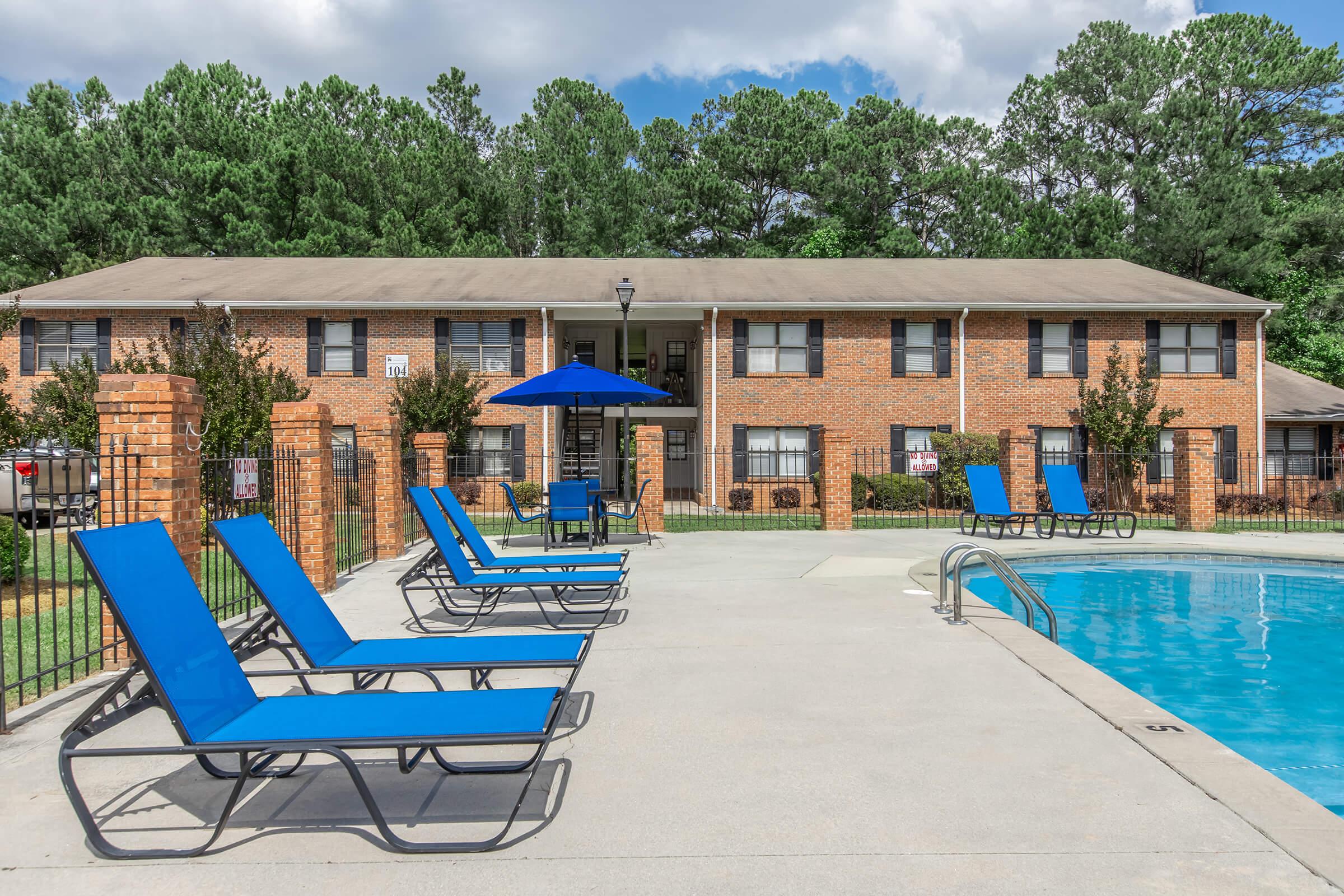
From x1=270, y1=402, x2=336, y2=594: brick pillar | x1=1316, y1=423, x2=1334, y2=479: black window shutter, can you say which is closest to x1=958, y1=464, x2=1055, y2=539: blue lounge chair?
x1=270, y1=402, x2=336, y2=594: brick pillar

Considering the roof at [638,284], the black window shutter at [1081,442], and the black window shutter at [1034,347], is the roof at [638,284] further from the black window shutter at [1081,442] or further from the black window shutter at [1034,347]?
the black window shutter at [1081,442]

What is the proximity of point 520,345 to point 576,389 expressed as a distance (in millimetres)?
12147

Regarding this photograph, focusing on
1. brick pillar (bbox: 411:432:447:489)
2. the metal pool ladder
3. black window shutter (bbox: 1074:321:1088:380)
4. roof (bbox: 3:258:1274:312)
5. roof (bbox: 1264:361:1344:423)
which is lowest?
the metal pool ladder

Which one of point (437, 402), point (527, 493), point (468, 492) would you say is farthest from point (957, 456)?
point (437, 402)

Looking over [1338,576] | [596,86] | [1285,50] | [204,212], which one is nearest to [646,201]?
[596,86]

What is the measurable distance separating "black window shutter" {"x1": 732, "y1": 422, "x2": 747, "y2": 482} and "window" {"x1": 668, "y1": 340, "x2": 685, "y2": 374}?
586 cm

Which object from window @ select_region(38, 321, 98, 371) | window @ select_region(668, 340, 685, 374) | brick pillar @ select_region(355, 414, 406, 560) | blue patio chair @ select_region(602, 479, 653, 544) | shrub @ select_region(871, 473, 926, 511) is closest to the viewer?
brick pillar @ select_region(355, 414, 406, 560)

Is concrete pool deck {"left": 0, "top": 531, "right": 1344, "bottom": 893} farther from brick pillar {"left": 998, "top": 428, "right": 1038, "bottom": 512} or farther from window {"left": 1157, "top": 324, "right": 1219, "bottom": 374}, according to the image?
window {"left": 1157, "top": 324, "right": 1219, "bottom": 374}

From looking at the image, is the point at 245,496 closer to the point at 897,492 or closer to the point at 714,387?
the point at 897,492

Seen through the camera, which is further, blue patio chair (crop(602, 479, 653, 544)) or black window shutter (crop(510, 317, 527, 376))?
black window shutter (crop(510, 317, 527, 376))

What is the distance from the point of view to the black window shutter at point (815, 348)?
23703mm

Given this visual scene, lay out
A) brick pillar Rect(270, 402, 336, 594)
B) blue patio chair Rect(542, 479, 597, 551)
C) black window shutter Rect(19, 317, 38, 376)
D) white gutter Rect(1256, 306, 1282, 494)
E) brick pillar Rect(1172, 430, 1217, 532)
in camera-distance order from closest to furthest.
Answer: brick pillar Rect(270, 402, 336, 594), blue patio chair Rect(542, 479, 597, 551), brick pillar Rect(1172, 430, 1217, 532), black window shutter Rect(19, 317, 38, 376), white gutter Rect(1256, 306, 1282, 494)

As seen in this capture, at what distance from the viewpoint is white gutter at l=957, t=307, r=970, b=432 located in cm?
2362

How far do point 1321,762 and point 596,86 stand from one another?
4443 centimetres
